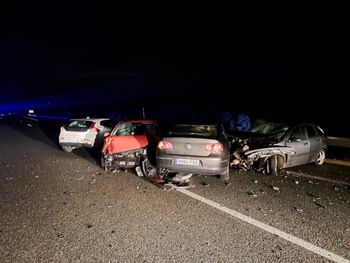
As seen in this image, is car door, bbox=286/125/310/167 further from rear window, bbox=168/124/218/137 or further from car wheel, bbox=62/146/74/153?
car wheel, bbox=62/146/74/153

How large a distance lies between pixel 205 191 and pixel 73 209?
9.01 ft

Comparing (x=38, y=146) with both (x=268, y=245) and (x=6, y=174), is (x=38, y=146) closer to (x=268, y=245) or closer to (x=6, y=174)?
(x=6, y=174)

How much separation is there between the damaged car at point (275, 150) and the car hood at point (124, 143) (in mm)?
2624

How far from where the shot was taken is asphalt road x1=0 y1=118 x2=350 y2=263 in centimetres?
378

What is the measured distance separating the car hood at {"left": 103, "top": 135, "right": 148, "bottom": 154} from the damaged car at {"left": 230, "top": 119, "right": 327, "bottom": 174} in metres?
2.62

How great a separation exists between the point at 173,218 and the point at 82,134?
291 inches

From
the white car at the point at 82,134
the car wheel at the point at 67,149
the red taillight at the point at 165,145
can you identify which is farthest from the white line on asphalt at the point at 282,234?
the car wheel at the point at 67,149

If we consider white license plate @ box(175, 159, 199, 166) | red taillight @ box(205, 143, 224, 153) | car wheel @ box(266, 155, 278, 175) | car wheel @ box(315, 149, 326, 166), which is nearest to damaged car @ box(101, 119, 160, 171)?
white license plate @ box(175, 159, 199, 166)

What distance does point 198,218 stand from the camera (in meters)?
4.89

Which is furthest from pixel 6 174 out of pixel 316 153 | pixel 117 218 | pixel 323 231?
pixel 316 153

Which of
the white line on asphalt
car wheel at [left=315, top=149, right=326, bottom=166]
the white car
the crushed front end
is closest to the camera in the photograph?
the white line on asphalt

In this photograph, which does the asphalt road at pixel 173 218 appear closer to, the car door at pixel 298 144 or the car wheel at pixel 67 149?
the car door at pixel 298 144

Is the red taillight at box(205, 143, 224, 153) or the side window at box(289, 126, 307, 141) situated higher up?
the red taillight at box(205, 143, 224, 153)

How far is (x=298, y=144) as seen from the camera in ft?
27.4
